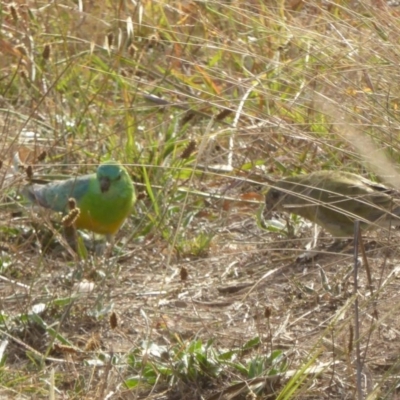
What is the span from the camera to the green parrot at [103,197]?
507cm

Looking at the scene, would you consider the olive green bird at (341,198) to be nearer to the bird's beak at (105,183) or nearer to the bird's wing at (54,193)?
the bird's beak at (105,183)

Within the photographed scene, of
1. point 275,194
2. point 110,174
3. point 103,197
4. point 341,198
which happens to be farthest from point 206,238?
point 341,198

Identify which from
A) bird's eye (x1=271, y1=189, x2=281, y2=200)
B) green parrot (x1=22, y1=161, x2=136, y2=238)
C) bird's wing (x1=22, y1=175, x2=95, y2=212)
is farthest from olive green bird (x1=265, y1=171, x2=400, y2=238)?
bird's wing (x1=22, y1=175, x2=95, y2=212)

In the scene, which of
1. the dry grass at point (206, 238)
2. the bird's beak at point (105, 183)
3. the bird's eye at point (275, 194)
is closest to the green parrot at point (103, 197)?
the bird's beak at point (105, 183)

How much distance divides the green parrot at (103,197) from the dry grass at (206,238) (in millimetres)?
105

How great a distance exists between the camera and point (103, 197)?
208 inches

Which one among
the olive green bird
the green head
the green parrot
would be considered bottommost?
the green parrot

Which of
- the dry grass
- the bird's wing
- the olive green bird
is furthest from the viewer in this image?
the bird's wing

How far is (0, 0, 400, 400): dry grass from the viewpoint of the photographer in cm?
328

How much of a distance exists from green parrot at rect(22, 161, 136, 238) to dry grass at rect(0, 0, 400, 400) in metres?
0.11

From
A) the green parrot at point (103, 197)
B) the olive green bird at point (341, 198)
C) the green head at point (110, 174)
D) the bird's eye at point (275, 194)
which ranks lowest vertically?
the green parrot at point (103, 197)

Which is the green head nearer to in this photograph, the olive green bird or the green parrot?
the green parrot

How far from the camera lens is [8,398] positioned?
3.22 metres

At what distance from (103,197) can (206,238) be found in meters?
0.75
